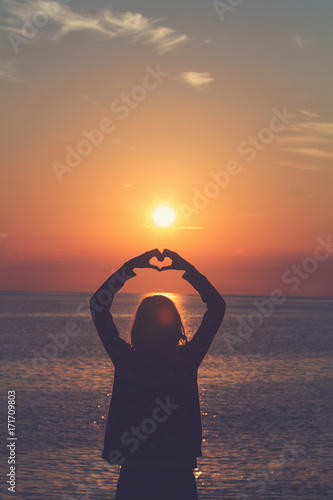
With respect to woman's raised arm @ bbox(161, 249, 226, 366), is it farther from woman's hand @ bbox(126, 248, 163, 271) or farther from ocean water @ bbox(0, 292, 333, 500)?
ocean water @ bbox(0, 292, 333, 500)

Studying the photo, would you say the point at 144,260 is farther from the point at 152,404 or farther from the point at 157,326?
the point at 152,404

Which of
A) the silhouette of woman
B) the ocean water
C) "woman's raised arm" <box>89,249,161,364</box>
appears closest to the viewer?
the silhouette of woman

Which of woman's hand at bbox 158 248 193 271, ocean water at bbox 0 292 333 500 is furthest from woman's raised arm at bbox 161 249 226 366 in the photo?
ocean water at bbox 0 292 333 500

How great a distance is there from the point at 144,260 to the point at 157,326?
42cm

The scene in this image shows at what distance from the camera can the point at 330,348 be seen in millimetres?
56438

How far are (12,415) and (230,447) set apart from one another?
8.52m

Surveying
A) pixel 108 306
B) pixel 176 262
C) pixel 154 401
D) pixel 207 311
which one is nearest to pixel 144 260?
pixel 176 262

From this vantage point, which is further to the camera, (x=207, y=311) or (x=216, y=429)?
(x=216, y=429)

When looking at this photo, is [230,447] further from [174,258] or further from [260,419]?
[174,258]

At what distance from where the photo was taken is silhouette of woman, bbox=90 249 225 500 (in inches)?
146

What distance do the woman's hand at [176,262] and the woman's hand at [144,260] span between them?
0.11 feet

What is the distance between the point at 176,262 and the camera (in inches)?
155

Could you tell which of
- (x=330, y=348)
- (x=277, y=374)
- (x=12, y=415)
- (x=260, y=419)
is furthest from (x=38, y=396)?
(x=330, y=348)

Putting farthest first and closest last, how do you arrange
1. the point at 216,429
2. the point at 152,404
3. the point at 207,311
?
1. the point at 216,429
2. the point at 207,311
3. the point at 152,404
